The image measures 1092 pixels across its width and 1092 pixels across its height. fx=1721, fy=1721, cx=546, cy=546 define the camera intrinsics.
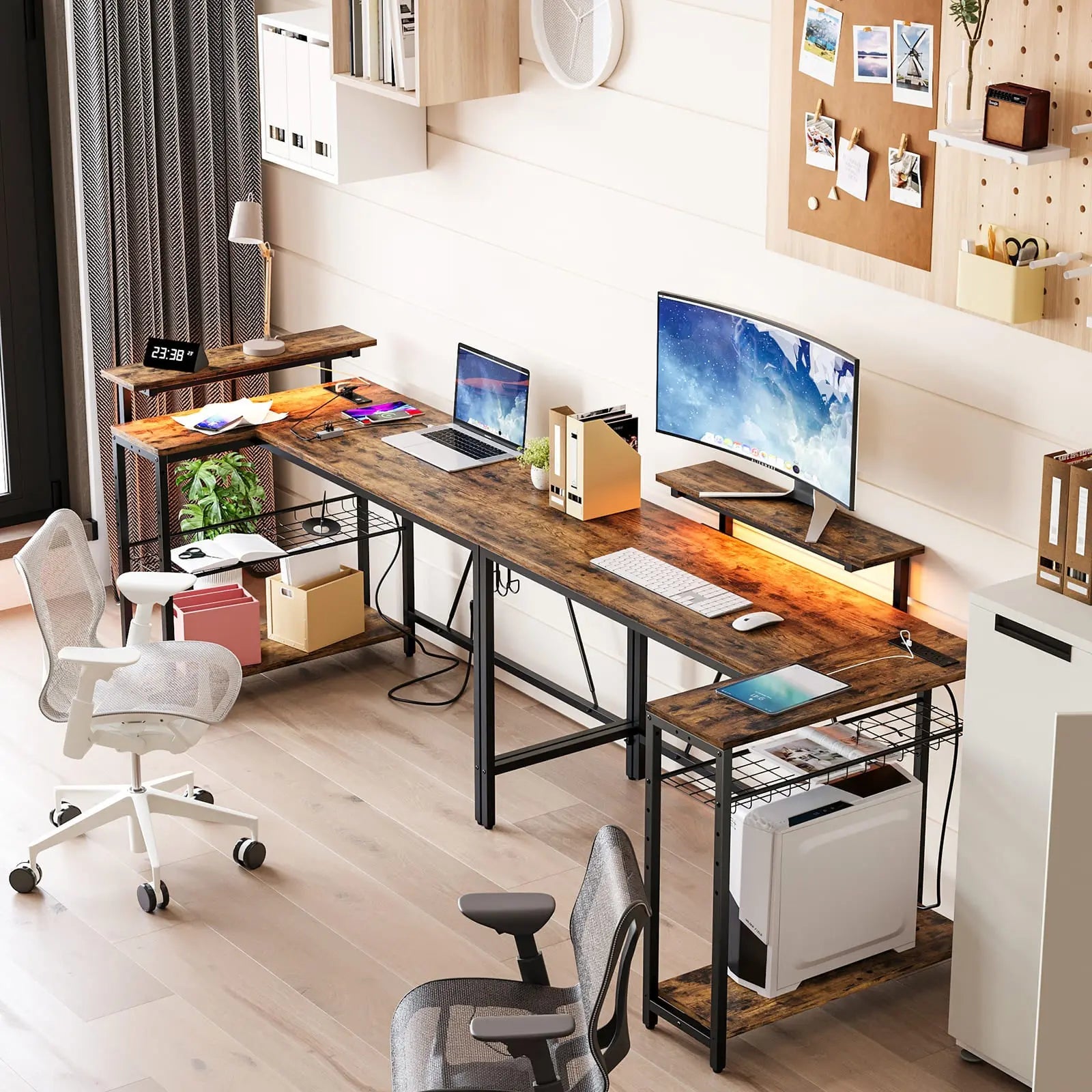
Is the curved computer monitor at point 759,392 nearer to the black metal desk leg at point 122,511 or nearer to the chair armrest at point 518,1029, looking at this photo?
the chair armrest at point 518,1029

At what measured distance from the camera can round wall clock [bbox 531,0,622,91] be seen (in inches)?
167

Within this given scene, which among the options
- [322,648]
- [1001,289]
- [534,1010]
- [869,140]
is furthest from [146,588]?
[1001,289]

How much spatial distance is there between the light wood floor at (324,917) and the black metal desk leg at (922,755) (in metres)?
0.27

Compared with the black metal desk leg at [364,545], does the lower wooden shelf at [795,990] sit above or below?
below

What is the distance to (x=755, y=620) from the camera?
3.65 metres

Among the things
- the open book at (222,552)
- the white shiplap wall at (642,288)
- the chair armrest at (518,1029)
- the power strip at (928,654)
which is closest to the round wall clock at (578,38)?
the white shiplap wall at (642,288)

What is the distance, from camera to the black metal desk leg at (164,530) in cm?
487

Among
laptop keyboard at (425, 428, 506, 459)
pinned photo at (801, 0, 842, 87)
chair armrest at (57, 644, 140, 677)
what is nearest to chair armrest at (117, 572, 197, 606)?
chair armrest at (57, 644, 140, 677)

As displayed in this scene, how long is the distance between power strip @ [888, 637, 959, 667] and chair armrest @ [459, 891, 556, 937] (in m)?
1.08

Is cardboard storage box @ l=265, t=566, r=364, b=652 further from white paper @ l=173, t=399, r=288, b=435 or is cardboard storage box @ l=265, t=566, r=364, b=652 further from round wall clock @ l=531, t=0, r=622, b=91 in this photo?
round wall clock @ l=531, t=0, r=622, b=91

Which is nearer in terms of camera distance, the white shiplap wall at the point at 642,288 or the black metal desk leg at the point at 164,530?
the white shiplap wall at the point at 642,288

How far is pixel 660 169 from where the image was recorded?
423cm

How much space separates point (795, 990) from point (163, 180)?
3367 mm

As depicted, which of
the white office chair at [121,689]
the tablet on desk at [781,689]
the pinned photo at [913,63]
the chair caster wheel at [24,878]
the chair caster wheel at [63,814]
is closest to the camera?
the tablet on desk at [781,689]
